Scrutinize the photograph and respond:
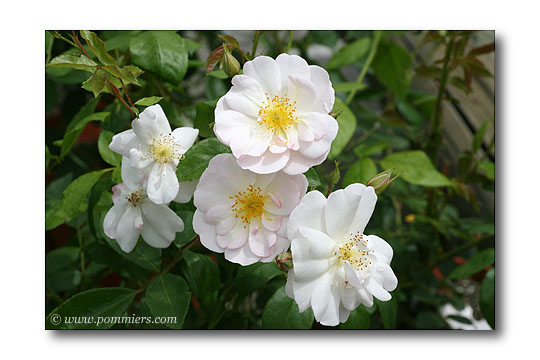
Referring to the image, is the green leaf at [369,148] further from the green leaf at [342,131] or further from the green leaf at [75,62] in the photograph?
the green leaf at [75,62]

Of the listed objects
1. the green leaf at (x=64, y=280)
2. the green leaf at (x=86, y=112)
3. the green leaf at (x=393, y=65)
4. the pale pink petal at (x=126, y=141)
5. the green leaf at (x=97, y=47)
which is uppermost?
the green leaf at (x=393, y=65)

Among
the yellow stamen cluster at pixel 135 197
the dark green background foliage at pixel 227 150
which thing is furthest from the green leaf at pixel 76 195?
the yellow stamen cluster at pixel 135 197

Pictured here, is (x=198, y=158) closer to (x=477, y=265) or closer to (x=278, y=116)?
(x=278, y=116)

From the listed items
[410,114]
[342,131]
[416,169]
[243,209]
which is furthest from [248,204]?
[410,114]

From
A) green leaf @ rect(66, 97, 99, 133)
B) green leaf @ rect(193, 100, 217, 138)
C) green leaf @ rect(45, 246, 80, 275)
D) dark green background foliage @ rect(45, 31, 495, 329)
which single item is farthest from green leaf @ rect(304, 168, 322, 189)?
green leaf @ rect(45, 246, 80, 275)

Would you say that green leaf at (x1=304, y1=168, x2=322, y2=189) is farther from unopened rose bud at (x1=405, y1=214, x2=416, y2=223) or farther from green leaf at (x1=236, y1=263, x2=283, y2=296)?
unopened rose bud at (x1=405, y1=214, x2=416, y2=223)
